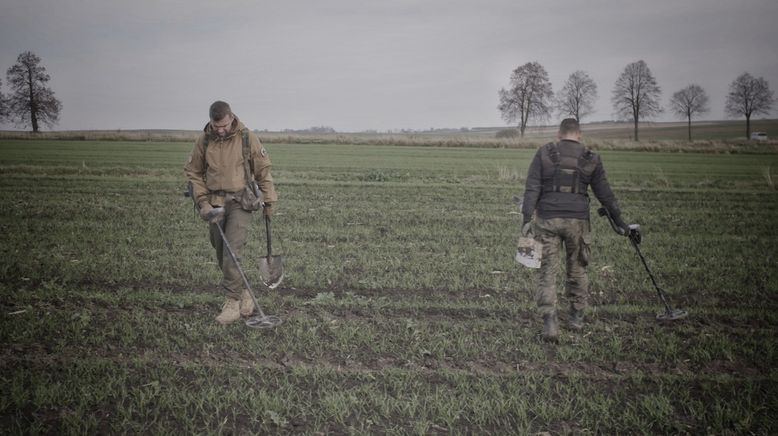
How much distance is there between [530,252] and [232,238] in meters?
3.73

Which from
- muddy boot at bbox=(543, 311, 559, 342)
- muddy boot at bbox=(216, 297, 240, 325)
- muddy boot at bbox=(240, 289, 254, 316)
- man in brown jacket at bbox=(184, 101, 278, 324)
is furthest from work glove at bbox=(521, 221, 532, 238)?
muddy boot at bbox=(216, 297, 240, 325)

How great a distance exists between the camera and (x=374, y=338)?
5754 mm

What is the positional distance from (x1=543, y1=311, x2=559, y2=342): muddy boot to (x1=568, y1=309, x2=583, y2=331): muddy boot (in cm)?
45

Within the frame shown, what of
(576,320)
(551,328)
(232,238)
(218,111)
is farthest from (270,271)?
(576,320)

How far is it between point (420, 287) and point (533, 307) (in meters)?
1.75

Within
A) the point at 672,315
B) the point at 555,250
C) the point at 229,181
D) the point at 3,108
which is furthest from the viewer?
the point at 3,108

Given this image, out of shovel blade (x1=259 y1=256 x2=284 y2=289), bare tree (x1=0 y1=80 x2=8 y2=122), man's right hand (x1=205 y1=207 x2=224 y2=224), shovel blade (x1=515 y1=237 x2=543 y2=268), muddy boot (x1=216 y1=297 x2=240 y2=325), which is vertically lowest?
muddy boot (x1=216 y1=297 x2=240 y2=325)

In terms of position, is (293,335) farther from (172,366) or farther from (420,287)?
(420,287)

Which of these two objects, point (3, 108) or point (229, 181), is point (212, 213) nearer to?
point (229, 181)

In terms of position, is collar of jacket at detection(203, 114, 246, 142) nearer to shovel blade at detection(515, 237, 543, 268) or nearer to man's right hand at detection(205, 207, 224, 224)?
man's right hand at detection(205, 207, 224, 224)

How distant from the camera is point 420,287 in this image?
25.4 ft

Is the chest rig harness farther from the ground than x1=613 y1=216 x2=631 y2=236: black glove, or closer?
farther from the ground

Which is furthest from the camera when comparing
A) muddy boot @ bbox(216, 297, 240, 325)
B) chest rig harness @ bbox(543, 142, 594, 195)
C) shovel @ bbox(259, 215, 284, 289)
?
Result: shovel @ bbox(259, 215, 284, 289)

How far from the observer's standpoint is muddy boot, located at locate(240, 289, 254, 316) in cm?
648
